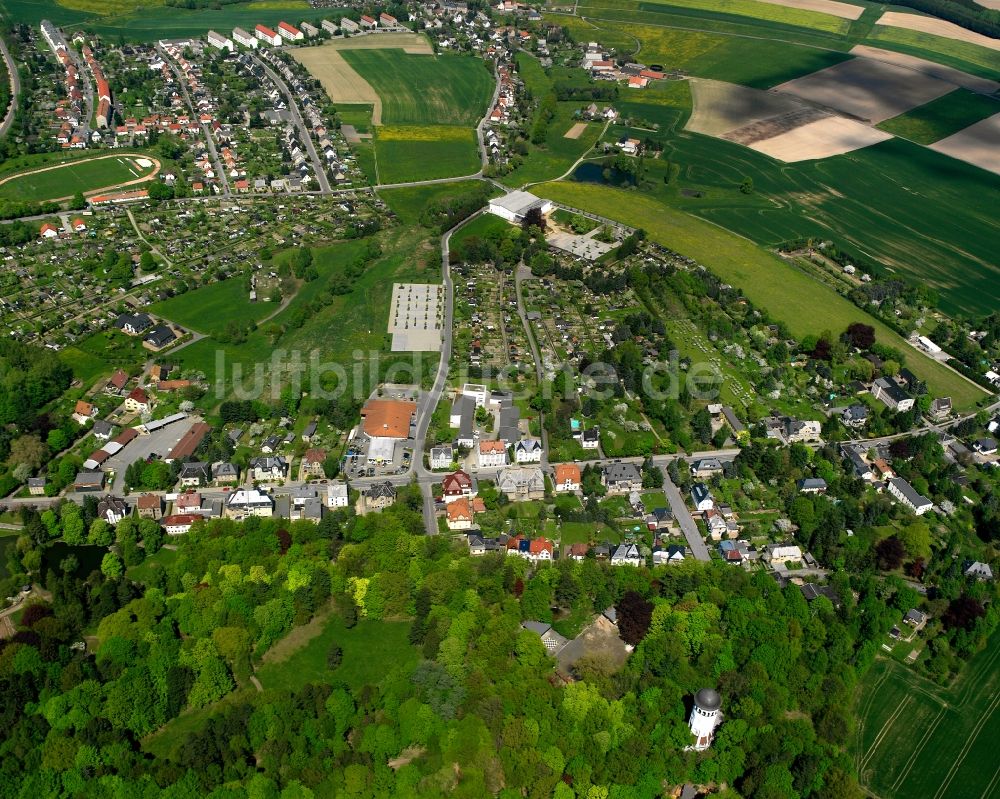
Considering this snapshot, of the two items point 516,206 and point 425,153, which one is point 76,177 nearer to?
point 425,153

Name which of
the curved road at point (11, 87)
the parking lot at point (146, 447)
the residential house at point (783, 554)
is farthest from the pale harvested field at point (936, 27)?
the parking lot at point (146, 447)

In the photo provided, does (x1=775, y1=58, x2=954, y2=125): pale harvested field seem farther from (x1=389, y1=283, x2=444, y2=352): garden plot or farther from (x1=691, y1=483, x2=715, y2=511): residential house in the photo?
(x1=691, y1=483, x2=715, y2=511): residential house

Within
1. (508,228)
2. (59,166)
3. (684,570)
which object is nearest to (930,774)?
(684,570)

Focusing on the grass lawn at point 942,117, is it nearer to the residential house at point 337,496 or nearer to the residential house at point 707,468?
the residential house at point 707,468

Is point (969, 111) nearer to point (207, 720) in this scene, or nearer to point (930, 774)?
point (930, 774)

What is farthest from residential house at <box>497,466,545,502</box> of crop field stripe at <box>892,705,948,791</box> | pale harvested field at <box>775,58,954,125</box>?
pale harvested field at <box>775,58,954,125</box>
